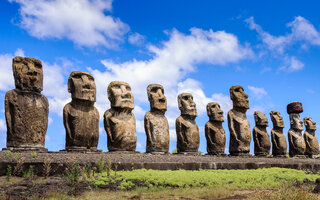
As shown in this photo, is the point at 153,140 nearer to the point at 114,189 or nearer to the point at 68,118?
the point at 68,118

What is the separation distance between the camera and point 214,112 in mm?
17766

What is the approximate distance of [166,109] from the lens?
50.5ft

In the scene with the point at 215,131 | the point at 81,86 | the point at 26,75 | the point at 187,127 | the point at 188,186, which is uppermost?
the point at 26,75

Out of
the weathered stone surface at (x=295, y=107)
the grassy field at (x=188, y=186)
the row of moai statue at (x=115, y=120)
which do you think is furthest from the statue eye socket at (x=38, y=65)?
the weathered stone surface at (x=295, y=107)

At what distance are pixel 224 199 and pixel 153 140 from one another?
774 cm

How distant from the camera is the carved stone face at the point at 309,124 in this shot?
25.3 metres

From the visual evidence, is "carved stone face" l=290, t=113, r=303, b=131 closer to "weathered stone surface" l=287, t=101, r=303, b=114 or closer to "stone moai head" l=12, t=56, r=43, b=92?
"weathered stone surface" l=287, t=101, r=303, b=114

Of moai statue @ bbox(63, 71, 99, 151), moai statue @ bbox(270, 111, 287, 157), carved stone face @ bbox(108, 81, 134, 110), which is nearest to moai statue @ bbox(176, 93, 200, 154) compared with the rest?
carved stone face @ bbox(108, 81, 134, 110)

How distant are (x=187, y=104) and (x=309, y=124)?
13.1 meters

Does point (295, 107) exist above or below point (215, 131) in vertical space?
above

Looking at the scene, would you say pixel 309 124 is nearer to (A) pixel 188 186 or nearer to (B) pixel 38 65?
(A) pixel 188 186

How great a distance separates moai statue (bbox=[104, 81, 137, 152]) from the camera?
1334 centimetres

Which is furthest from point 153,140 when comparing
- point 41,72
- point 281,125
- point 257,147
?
point 281,125

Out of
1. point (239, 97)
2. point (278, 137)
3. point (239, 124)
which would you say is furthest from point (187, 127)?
point (278, 137)
